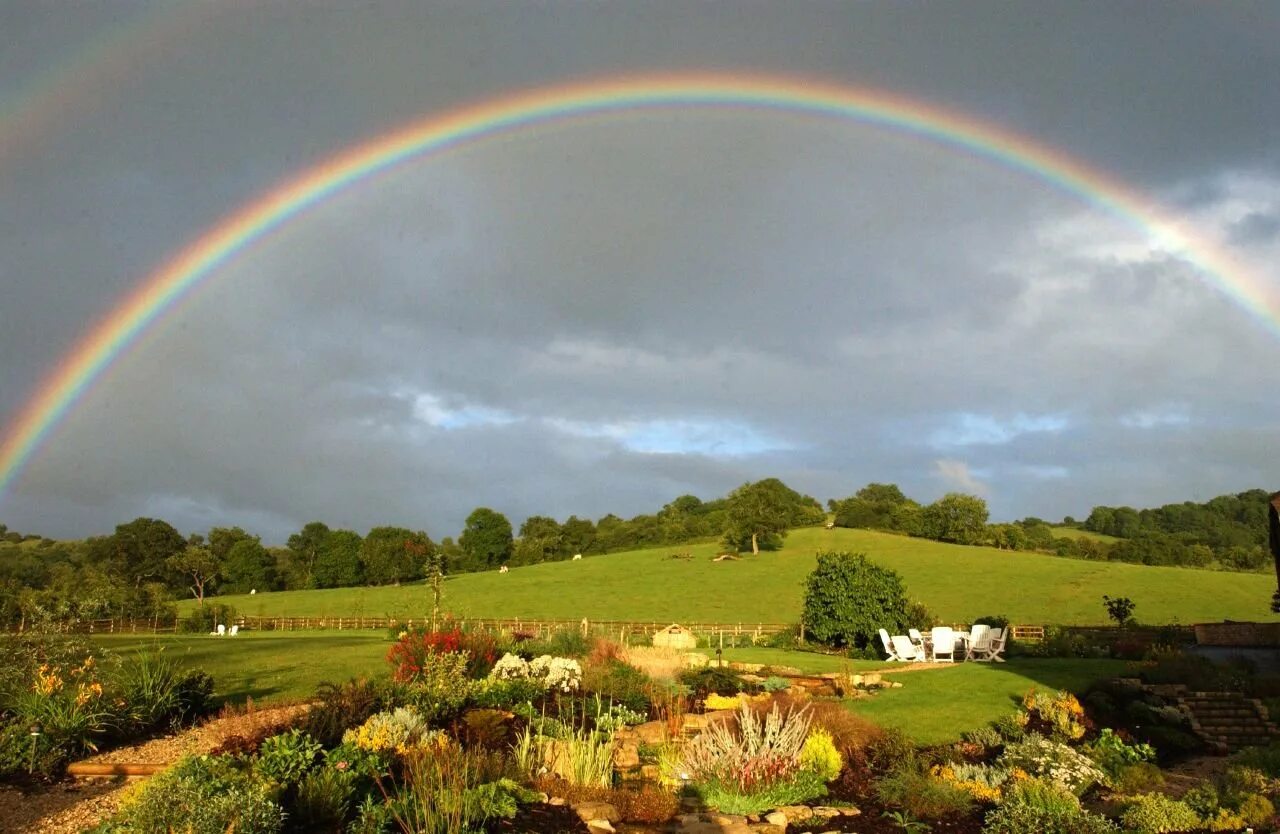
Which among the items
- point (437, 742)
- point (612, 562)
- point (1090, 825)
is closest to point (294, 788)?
point (437, 742)

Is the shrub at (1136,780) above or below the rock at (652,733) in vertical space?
below

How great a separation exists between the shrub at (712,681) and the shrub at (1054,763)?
5.24 metres

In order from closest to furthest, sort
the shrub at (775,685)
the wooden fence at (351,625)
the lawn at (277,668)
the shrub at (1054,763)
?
the shrub at (1054,763) → the lawn at (277,668) → the shrub at (775,685) → the wooden fence at (351,625)

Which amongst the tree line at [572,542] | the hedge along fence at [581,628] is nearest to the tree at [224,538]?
the tree line at [572,542]

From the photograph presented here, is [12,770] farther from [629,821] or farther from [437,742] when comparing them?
[629,821]

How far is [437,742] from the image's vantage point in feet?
30.1

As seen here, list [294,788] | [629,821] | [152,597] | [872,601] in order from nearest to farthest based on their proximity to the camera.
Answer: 1. [294,788]
2. [629,821]
3. [872,601]
4. [152,597]

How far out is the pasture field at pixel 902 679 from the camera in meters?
13.4

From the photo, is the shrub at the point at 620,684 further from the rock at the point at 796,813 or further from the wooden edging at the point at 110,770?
the wooden edging at the point at 110,770

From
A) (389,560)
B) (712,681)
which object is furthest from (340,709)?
(389,560)

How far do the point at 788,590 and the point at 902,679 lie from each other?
36564mm

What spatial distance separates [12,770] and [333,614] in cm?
4924

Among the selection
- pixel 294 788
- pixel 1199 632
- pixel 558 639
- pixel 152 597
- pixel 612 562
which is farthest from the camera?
pixel 612 562

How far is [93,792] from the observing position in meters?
7.85
